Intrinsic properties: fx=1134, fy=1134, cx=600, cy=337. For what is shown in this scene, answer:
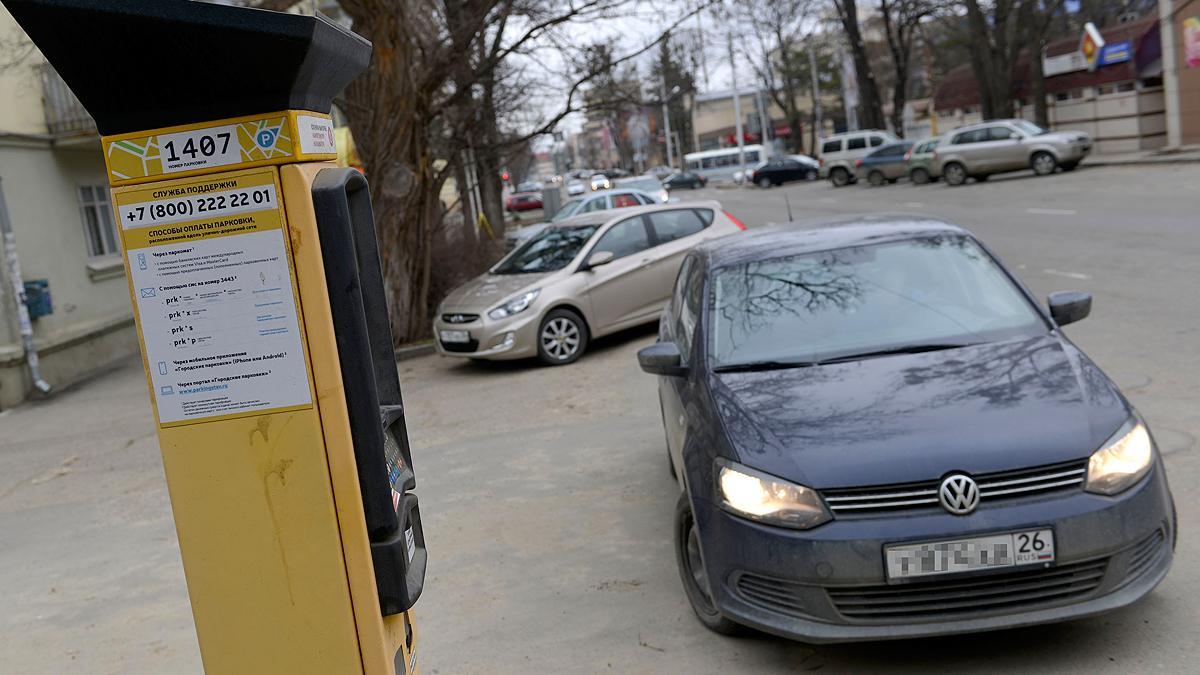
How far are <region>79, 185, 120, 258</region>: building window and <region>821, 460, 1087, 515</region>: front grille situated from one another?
1716 centimetres

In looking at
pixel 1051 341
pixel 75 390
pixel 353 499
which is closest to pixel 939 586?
pixel 1051 341

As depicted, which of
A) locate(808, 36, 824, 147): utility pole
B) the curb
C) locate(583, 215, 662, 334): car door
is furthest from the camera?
locate(808, 36, 824, 147): utility pole

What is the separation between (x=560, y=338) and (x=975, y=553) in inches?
333

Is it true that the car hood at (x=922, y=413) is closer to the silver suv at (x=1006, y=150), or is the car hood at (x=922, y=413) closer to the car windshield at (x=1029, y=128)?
the silver suv at (x=1006, y=150)

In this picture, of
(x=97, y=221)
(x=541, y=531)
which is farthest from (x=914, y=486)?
(x=97, y=221)

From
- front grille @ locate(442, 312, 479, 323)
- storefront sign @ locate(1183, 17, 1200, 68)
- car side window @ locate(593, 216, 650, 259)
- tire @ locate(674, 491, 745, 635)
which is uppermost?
storefront sign @ locate(1183, 17, 1200, 68)

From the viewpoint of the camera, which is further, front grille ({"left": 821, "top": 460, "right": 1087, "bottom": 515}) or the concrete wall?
the concrete wall

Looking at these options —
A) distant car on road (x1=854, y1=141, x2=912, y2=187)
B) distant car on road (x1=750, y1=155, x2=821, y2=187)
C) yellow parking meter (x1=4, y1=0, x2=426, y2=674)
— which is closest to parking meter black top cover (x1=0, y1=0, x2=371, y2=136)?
yellow parking meter (x1=4, y1=0, x2=426, y2=674)

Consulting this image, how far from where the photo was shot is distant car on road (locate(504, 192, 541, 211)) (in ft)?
194

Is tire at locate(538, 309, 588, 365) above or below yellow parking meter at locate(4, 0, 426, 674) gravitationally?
below

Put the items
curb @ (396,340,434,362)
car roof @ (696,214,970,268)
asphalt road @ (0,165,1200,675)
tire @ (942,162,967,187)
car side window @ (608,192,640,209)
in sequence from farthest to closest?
tire @ (942,162,967,187) < car side window @ (608,192,640,209) < curb @ (396,340,434,362) < car roof @ (696,214,970,268) < asphalt road @ (0,165,1200,675)

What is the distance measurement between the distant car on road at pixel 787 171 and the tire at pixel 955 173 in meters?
22.3

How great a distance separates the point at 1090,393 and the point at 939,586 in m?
1.05

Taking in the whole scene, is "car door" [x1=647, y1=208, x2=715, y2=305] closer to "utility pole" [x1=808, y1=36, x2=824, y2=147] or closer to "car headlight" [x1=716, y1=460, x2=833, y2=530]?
"car headlight" [x1=716, y1=460, x2=833, y2=530]
